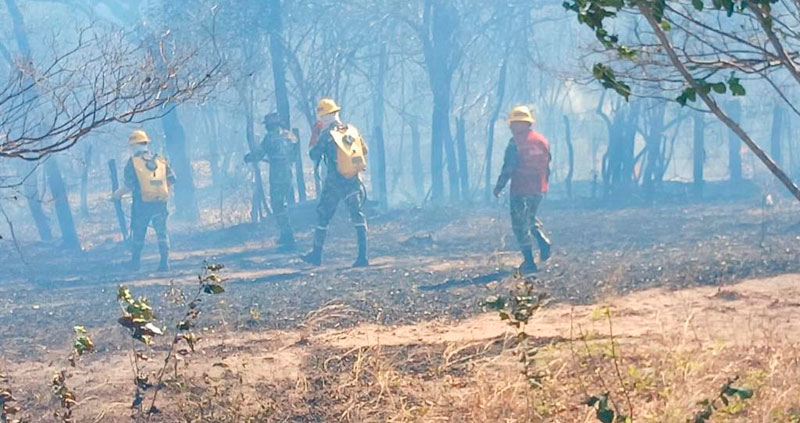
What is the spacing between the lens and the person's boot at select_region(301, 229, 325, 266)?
11273 mm

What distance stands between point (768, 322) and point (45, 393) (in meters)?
5.07

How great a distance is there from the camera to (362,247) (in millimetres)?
11273

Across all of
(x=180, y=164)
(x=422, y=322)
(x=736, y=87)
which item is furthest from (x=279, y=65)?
(x=736, y=87)

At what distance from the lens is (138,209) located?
11906 mm

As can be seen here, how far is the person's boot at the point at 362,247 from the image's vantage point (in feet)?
36.4

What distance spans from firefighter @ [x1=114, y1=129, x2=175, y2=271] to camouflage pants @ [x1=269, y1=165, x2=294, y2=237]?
1.80 m

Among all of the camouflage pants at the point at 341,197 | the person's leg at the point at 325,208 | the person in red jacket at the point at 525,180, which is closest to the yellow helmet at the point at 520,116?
the person in red jacket at the point at 525,180

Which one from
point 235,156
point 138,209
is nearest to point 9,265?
point 138,209

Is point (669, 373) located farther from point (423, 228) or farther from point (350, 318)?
point (423, 228)

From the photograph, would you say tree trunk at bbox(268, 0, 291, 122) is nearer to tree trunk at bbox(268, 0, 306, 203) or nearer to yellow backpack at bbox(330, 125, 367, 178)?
tree trunk at bbox(268, 0, 306, 203)

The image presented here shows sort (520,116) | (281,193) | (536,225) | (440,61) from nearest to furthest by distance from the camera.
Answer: (520,116) < (536,225) < (281,193) < (440,61)

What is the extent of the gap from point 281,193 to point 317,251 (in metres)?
2.36

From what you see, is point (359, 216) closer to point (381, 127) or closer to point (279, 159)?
point (279, 159)

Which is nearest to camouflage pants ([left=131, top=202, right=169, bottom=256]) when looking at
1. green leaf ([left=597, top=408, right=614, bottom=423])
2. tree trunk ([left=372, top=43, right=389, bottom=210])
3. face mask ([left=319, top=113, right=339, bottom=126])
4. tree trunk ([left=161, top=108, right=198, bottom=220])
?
face mask ([left=319, top=113, right=339, bottom=126])
